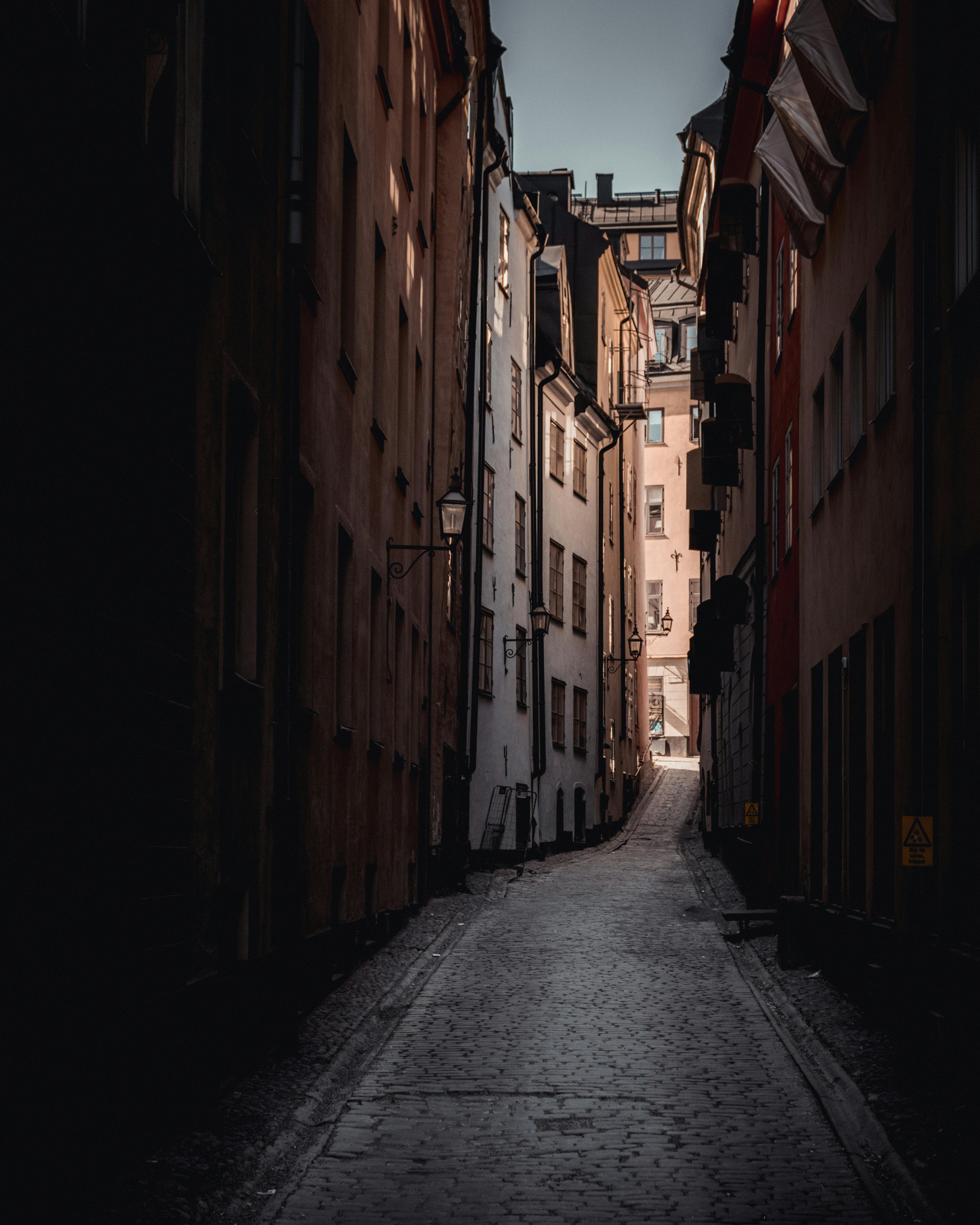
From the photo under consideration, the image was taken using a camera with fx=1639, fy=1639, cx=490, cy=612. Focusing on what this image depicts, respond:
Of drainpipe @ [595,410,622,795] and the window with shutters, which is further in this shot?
drainpipe @ [595,410,622,795]

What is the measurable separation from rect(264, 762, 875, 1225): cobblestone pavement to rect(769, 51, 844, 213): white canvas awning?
24.4ft

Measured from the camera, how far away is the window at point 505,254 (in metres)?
34.1

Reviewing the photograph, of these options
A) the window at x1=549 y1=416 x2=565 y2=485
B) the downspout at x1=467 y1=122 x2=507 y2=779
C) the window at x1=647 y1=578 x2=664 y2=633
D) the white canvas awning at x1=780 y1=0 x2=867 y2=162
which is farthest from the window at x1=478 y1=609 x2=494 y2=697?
the window at x1=647 y1=578 x2=664 y2=633

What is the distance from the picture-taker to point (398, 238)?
1862cm

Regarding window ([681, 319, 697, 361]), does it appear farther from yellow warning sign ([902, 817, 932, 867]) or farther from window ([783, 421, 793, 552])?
yellow warning sign ([902, 817, 932, 867])

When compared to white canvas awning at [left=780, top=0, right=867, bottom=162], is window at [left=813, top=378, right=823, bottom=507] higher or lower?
lower

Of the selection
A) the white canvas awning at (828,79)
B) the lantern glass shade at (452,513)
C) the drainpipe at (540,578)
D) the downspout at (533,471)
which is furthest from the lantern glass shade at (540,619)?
the white canvas awning at (828,79)

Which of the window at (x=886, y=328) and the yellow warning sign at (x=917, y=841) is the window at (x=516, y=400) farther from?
the yellow warning sign at (x=917, y=841)

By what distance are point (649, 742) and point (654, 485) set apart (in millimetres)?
10483

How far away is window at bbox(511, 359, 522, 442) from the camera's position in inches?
1395

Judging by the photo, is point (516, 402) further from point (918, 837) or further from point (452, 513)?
point (918, 837)

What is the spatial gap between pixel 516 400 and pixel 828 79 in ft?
73.8

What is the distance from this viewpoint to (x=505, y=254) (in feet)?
114

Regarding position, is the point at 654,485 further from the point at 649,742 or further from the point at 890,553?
the point at 890,553
